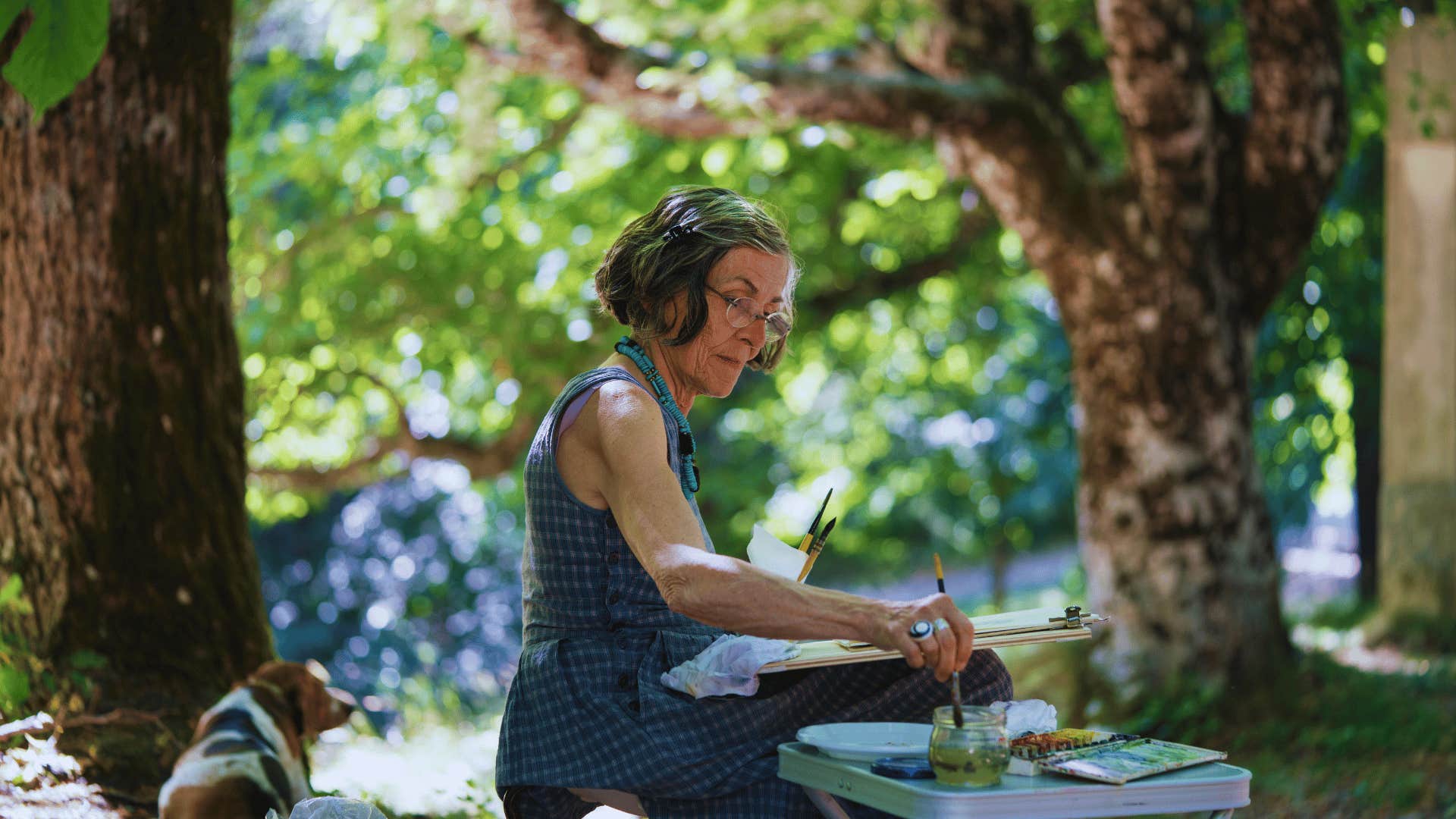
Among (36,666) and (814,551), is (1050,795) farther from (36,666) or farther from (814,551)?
(36,666)

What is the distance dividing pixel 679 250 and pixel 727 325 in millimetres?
189

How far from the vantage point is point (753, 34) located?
7.88 meters

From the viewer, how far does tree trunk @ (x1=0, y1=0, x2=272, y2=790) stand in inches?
161

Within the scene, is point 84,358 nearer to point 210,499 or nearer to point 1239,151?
point 210,499

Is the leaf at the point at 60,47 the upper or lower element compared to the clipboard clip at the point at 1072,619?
upper

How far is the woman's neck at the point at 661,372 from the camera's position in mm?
2924

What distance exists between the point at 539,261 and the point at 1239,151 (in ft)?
15.6

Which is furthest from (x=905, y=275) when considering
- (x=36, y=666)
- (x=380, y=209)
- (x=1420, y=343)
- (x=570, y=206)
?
(x=36, y=666)

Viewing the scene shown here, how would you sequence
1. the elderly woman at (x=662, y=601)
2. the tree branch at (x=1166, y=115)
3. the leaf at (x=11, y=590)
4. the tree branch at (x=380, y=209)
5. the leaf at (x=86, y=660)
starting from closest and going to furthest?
the elderly woman at (x=662, y=601), the leaf at (x=11, y=590), the leaf at (x=86, y=660), the tree branch at (x=1166, y=115), the tree branch at (x=380, y=209)

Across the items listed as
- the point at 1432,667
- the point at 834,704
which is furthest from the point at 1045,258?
the point at 834,704

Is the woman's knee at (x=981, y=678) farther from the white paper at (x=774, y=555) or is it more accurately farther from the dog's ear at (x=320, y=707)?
the dog's ear at (x=320, y=707)

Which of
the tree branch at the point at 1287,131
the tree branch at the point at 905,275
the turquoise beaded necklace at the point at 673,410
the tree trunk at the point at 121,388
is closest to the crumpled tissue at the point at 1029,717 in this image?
the turquoise beaded necklace at the point at 673,410

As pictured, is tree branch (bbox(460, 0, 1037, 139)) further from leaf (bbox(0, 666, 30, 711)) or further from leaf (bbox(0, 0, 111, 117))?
leaf (bbox(0, 0, 111, 117))

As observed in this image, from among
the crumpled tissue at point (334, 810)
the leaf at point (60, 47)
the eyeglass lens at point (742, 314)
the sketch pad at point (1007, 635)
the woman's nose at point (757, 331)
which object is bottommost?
the crumpled tissue at point (334, 810)
